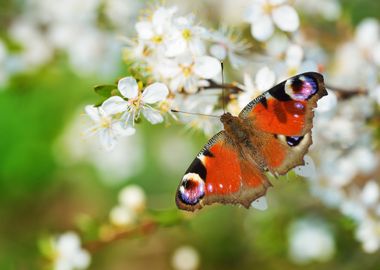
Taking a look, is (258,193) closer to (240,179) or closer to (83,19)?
(240,179)

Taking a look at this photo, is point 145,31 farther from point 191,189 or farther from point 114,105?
point 191,189

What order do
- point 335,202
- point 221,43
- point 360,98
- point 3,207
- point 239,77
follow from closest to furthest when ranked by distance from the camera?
point 221,43 → point 360,98 → point 335,202 → point 239,77 → point 3,207

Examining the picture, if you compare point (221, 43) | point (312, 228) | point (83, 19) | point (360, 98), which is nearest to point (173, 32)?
point (221, 43)

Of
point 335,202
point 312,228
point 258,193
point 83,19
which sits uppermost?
point 83,19

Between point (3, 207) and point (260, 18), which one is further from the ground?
point (260, 18)

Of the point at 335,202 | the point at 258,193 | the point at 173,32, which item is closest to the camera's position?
the point at 258,193

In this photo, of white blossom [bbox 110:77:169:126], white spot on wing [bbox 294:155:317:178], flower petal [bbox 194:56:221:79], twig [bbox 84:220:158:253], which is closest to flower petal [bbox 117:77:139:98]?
white blossom [bbox 110:77:169:126]
